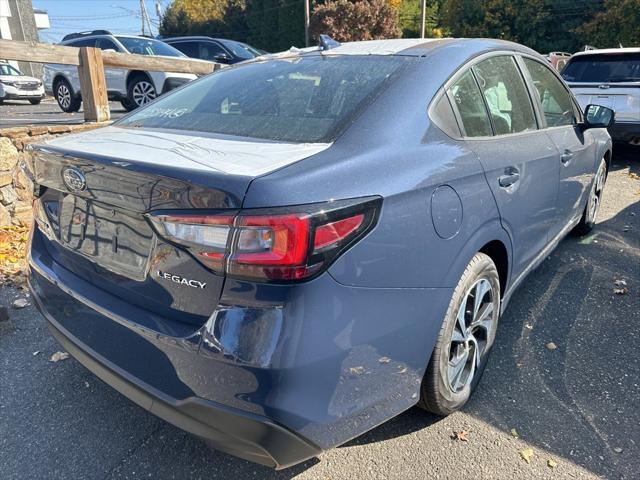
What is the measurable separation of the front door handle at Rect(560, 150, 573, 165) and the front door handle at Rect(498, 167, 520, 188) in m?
0.86

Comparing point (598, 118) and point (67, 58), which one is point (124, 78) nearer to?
point (67, 58)

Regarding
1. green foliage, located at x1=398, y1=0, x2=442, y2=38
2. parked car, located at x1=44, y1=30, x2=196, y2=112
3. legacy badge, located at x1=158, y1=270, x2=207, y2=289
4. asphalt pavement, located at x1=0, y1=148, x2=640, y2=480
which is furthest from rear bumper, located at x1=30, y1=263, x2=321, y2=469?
green foliage, located at x1=398, y1=0, x2=442, y2=38

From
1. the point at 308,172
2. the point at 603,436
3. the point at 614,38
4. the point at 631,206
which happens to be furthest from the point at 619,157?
the point at 614,38

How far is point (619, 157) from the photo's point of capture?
9.13 m

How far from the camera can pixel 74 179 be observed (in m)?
1.83

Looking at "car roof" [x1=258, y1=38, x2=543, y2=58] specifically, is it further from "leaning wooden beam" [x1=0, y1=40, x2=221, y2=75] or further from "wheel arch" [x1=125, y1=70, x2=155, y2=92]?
"wheel arch" [x1=125, y1=70, x2=155, y2=92]

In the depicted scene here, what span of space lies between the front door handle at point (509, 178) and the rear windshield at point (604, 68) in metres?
6.52

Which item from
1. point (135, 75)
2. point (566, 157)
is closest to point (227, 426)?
point (566, 157)

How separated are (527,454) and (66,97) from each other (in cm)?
1158

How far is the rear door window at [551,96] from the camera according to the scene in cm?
316

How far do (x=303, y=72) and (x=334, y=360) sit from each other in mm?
1475

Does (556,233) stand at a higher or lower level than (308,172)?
lower

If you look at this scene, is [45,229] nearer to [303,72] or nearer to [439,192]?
[303,72]

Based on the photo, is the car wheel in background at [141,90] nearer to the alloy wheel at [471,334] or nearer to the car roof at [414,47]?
the car roof at [414,47]
